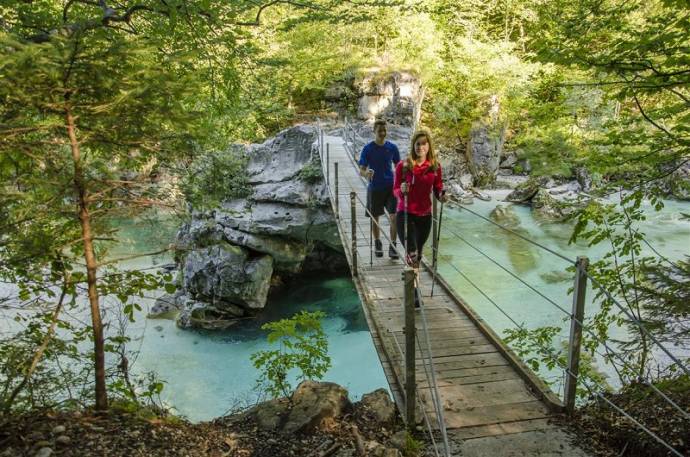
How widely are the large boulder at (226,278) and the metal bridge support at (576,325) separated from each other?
7.96 metres

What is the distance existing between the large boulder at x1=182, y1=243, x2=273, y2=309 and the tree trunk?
7137mm

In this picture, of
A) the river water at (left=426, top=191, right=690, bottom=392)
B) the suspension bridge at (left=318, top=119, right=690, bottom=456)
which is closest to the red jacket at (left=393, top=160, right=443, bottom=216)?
the suspension bridge at (left=318, top=119, right=690, bottom=456)

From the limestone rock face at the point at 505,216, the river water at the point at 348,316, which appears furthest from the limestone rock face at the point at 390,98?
the river water at the point at 348,316

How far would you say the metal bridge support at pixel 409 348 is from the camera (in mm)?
2414

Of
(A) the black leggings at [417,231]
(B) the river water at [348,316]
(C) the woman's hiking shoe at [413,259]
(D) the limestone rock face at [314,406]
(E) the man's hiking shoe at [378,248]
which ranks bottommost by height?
(B) the river water at [348,316]

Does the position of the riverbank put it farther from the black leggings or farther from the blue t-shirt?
the blue t-shirt

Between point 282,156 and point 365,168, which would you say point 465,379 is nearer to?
point 365,168

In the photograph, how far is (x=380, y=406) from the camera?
10.3ft

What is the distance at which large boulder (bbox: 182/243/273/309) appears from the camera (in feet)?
32.2

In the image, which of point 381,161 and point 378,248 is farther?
point 378,248

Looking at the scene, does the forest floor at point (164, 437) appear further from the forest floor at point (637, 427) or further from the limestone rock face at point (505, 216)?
the limestone rock face at point (505, 216)

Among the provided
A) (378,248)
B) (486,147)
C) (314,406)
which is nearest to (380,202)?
(378,248)

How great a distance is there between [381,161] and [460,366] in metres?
2.47

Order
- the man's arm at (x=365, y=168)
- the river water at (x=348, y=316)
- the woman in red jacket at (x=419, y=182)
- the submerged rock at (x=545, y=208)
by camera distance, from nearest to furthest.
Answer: the woman in red jacket at (x=419, y=182), the man's arm at (x=365, y=168), the river water at (x=348, y=316), the submerged rock at (x=545, y=208)
